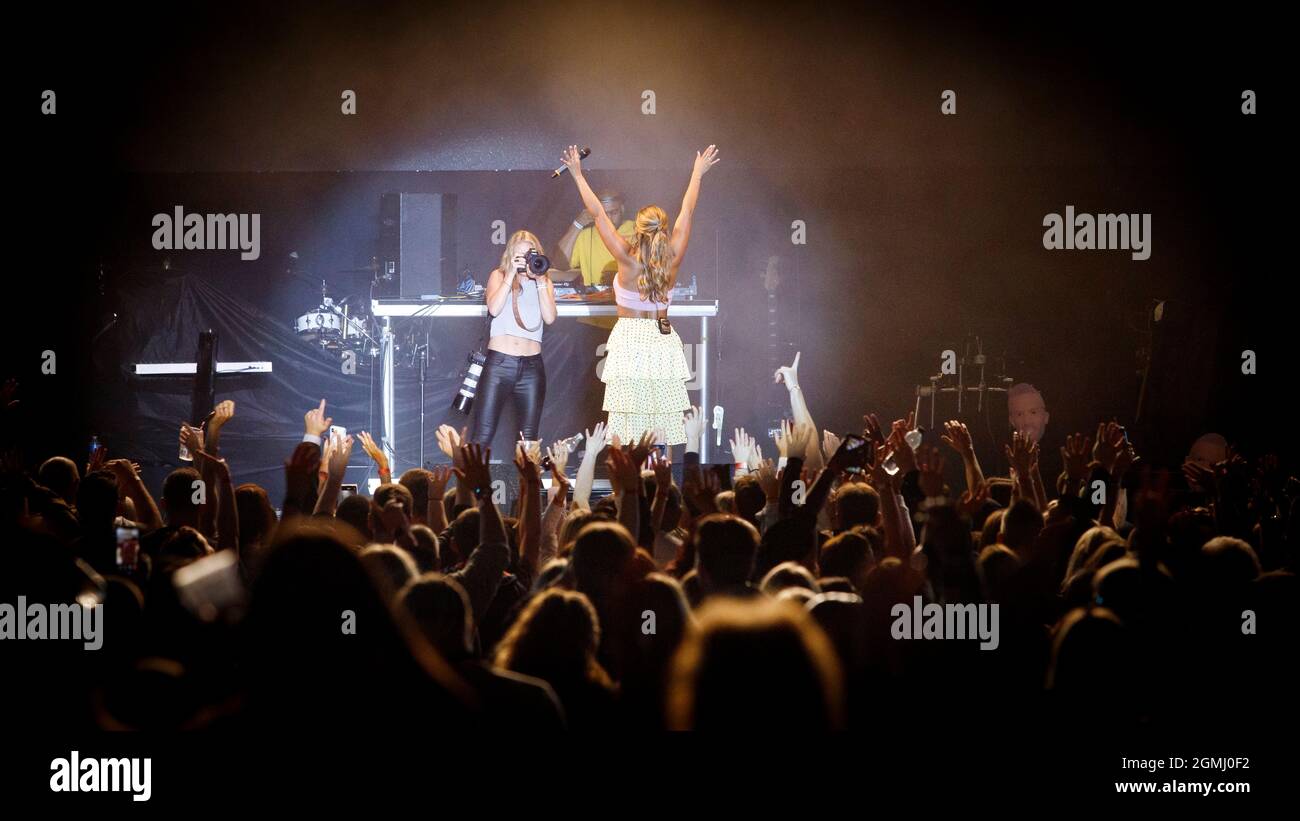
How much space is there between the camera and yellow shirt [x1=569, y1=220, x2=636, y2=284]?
863 centimetres

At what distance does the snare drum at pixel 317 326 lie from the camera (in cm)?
867

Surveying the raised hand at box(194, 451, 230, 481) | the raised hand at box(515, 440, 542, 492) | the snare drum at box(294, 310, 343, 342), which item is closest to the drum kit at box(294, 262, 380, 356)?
the snare drum at box(294, 310, 343, 342)

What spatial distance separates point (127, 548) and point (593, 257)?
579 cm

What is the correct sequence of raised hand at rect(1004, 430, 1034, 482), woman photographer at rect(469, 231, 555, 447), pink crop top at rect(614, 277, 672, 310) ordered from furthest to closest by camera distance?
woman photographer at rect(469, 231, 555, 447), pink crop top at rect(614, 277, 672, 310), raised hand at rect(1004, 430, 1034, 482)

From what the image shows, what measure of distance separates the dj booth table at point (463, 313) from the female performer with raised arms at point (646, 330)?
0.73 meters

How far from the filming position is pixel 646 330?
7.31 meters

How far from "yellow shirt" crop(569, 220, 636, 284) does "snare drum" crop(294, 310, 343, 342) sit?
1.74 meters

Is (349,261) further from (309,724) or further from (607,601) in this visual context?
(309,724)

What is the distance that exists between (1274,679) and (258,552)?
8.37ft

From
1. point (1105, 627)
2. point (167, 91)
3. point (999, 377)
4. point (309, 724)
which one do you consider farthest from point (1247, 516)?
point (167, 91)
